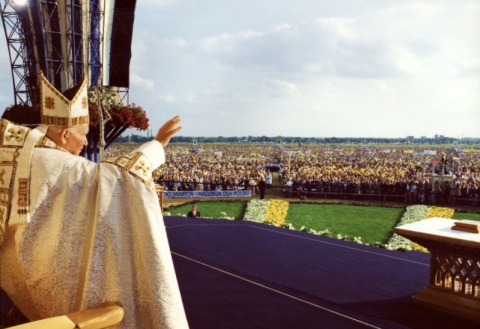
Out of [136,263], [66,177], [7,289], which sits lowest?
[7,289]

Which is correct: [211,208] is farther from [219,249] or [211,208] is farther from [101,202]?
[101,202]

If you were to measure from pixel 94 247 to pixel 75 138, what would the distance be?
1.65 ft

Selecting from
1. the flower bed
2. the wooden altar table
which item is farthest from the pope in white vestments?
the flower bed

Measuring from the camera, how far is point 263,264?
595 centimetres

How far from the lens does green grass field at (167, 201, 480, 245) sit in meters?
13.0

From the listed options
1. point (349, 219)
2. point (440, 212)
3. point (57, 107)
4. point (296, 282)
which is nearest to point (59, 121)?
point (57, 107)

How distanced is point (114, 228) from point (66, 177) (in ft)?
0.85

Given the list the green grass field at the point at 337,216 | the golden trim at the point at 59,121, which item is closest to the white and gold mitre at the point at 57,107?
the golden trim at the point at 59,121

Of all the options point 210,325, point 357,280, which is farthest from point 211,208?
point 210,325

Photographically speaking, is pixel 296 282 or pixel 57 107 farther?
pixel 296 282

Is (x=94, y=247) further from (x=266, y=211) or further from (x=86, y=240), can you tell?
(x=266, y=211)

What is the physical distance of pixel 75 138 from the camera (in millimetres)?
1744

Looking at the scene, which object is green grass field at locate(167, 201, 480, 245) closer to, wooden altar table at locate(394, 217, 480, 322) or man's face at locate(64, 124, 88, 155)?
wooden altar table at locate(394, 217, 480, 322)

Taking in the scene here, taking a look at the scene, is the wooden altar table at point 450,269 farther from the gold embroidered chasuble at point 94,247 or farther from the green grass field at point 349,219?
the green grass field at point 349,219
